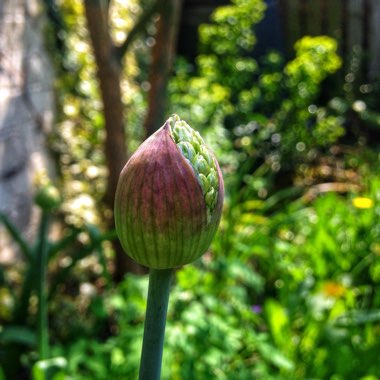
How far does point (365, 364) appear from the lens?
5.15 ft

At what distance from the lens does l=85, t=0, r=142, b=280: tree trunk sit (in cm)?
196

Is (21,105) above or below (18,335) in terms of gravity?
above

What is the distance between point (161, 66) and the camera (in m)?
2.22

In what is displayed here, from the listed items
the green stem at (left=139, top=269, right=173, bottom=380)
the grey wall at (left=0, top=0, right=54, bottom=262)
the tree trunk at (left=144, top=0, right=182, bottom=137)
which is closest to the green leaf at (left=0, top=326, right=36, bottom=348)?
the grey wall at (left=0, top=0, right=54, bottom=262)

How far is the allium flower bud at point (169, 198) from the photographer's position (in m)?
0.35

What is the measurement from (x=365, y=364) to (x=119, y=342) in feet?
2.34

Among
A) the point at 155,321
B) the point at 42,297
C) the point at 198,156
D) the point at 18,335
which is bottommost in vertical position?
the point at 18,335

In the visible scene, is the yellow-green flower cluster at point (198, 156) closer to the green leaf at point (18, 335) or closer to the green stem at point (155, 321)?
the green stem at point (155, 321)

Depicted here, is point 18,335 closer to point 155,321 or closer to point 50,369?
point 50,369

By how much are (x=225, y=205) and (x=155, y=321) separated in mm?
2342

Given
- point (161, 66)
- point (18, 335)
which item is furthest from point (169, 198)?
point (161, 66)

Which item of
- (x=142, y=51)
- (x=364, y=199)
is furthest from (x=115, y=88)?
(x=142, y=51)

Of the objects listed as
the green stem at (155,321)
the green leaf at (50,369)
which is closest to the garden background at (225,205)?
the green leaf at (50,369)

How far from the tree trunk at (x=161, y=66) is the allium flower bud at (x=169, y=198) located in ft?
6.10
